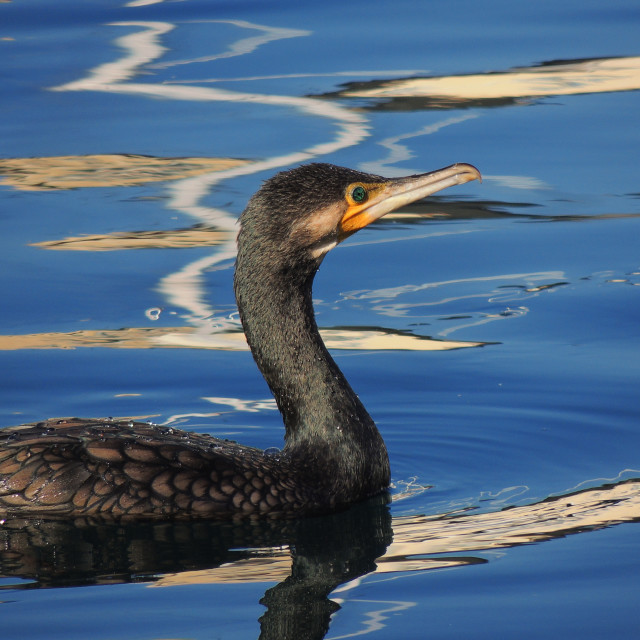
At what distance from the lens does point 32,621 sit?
497 centimetres

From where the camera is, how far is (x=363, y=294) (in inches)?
367

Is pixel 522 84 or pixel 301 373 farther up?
pixel 522 84

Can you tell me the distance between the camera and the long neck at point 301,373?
645 centimetres

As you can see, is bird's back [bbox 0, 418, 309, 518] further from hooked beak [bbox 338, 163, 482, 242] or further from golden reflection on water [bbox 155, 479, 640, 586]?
hooked beak [bbox 338, 163, 482, 242]

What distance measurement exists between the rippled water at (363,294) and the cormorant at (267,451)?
0.41 feet

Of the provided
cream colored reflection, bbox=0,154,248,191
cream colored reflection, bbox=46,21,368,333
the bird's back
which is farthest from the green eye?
cream colored reflection, bbox=0,154,248,191

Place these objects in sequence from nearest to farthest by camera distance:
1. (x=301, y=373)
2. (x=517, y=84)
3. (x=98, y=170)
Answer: (x=301, y=373)
(x=98, y=170)
(x=517, y=84)

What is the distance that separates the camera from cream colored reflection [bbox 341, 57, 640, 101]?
13.4 meters

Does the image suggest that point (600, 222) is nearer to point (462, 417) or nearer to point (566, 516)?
point (462, 417)

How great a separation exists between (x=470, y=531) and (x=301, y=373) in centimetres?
118

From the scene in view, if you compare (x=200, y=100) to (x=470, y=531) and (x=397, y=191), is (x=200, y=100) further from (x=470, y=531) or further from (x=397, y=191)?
(x=470, y=531)

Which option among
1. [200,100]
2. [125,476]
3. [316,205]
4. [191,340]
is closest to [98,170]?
[200,100]

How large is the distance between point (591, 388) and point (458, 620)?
115 inches

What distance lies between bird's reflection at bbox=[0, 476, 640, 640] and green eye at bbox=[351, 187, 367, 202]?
54.7 inches
